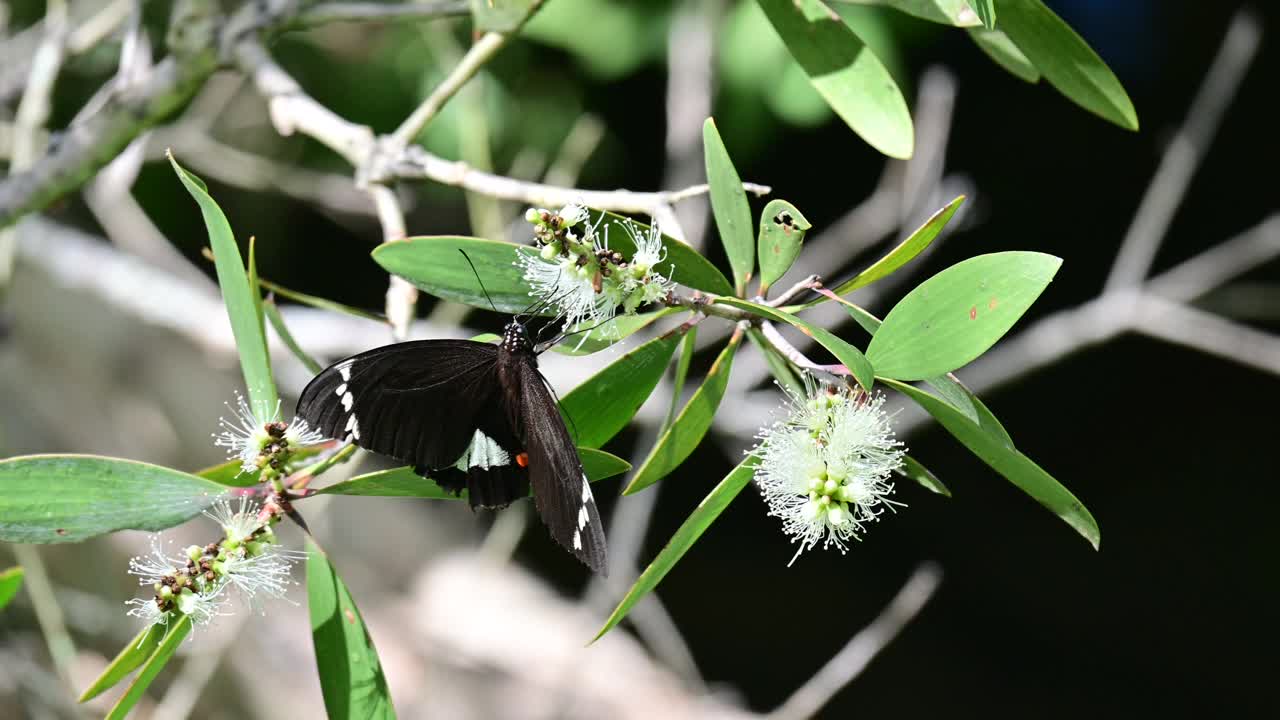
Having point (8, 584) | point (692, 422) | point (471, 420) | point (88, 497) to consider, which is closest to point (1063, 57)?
point (692, 422)

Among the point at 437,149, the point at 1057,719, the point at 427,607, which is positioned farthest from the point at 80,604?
the point at 1057,719

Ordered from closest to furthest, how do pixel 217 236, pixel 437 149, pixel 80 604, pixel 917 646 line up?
pixel 217 236
pixel 80 604
pixel 437 149
pixel 917 646

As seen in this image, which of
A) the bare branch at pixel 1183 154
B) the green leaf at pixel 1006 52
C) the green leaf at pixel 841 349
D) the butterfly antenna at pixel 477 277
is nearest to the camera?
the green leaf at pixel 841 349

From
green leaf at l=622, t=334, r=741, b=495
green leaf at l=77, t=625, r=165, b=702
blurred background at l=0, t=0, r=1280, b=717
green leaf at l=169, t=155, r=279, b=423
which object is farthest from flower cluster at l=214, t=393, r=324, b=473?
blurred background at l=0, t=0, r=1280, b=717

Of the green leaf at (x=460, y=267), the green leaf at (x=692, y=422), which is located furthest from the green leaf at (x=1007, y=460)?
the green leaf at (x=460, y=267)

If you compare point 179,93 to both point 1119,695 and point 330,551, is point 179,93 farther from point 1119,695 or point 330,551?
point 1119,695

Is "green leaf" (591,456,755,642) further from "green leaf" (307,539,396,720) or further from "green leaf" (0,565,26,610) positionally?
"green leaf" (0,565,26,610)

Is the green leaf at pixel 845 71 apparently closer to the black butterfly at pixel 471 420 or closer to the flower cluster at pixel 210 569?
the black butterfly at pixel 471 420
